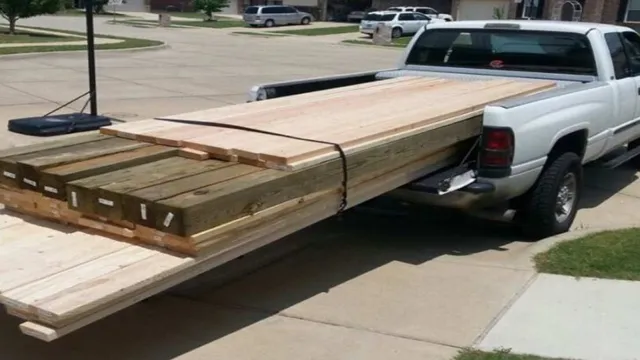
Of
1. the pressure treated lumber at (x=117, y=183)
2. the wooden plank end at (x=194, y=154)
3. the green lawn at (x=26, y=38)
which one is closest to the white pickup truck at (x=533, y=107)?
the wooden plank end at (x=194, y=154)

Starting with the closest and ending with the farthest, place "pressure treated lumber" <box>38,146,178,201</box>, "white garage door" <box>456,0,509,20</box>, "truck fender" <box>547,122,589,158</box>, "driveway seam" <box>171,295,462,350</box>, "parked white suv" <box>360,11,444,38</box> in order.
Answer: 1. "pressure treated lumber" <box>38,146,178,201</box>
2. "driveway seam" <box>171,295,462,350</box>
3. "truck fender" <box>547,122,589,158</box>
4. "parked white suv" <box>360,11,444,38</box>
5. "white garage door" <box>456,0,509,20</box>

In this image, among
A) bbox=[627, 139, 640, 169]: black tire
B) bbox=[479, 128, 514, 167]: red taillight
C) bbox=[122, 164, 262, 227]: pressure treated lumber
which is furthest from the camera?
bbox=[627, 139, 640, 169]: black tire

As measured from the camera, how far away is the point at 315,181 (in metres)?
4.17

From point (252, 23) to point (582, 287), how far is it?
150ft

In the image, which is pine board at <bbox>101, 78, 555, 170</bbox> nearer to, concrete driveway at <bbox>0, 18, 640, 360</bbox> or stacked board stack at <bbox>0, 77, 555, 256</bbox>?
stacked board stack at <bbox>0, 77, 555, 256</bbox>

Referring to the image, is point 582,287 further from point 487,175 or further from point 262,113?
point 262,113

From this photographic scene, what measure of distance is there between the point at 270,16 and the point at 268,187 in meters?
46.8

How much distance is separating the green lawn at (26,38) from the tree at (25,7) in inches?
28.0

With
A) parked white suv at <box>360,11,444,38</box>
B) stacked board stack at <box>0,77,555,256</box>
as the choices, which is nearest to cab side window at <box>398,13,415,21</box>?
parked white suv at <box>360,11,444,38</box>

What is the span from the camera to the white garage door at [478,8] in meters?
52.8

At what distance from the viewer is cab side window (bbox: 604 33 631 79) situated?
6980 mm

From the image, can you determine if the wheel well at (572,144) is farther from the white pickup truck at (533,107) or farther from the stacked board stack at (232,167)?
the stacked board stack at (232,167)

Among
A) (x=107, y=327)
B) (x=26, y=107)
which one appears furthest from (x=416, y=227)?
(x=26, y=107)

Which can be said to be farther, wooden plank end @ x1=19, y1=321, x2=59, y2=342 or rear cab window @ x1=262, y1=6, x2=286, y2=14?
rear cab window @ x1=262, y1=6, x2=286, y2=14
